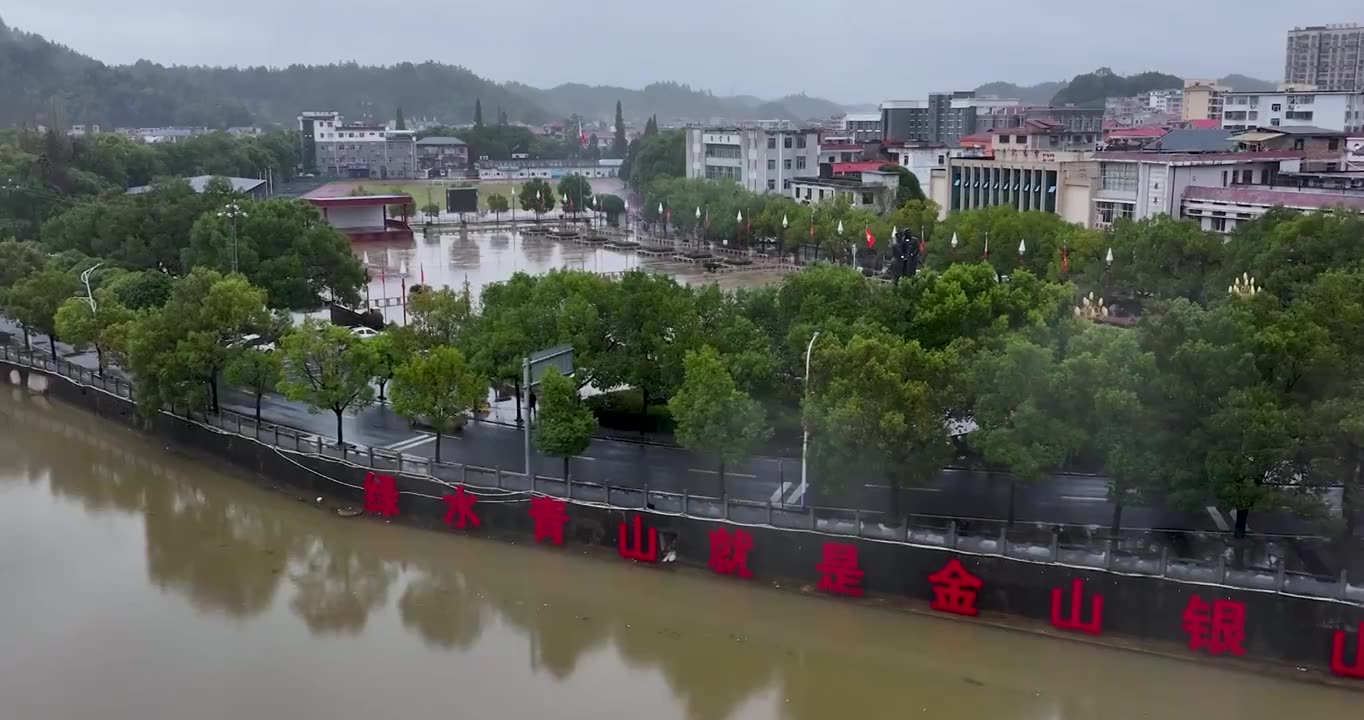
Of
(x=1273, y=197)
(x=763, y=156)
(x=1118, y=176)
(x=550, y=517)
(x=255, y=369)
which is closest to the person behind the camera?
(x=550, y=517)

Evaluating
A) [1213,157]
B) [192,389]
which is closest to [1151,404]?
[192,389]

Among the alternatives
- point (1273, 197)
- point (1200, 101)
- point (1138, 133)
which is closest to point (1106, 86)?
point (1200, 101)

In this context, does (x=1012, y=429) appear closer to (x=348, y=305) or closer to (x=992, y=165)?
(x=348, y=305)

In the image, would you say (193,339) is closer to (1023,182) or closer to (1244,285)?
(1244,285)

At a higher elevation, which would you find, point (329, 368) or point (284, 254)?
point (284, 254)

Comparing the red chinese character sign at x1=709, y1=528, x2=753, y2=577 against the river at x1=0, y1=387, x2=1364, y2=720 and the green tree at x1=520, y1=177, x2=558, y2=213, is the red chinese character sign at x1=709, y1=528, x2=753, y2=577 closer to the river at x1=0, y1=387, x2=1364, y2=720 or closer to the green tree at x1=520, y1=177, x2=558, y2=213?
the river at x1=0, y1=387, x2=1364, y2=720

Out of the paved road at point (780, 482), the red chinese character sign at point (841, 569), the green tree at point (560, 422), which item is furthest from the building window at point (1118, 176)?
the red chinese character sign at point (841, 569)
